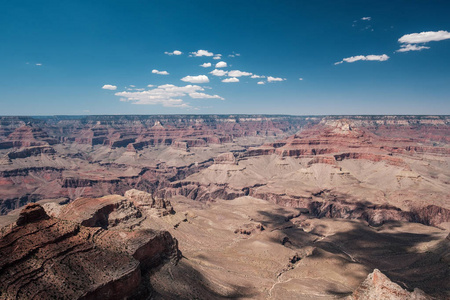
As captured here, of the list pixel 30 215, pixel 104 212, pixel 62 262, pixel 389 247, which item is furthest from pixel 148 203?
pixel 389 247

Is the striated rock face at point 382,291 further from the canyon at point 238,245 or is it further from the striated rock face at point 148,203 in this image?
the striated rock face at point 148,203

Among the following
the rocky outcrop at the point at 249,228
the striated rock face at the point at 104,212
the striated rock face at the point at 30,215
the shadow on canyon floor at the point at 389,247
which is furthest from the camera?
the rocky outcrop at the point at 249,228

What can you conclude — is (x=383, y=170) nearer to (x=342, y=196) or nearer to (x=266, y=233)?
(x=342, y=196)

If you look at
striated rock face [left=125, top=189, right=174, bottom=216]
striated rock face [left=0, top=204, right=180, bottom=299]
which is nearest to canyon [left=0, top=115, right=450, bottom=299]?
striated rock face [left=0, top=204, right=180, bottom=299]

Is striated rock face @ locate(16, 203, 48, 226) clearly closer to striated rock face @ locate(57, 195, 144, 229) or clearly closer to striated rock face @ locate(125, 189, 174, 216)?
striated rock face @ locate(57, 195, 144, 229)

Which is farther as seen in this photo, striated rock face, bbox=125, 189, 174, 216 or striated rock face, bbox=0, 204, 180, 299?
striated rock face, bbox=125, 189, 174, 216

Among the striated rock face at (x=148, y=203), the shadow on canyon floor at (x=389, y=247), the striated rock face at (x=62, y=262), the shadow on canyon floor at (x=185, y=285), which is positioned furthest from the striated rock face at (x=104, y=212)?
the shadow on canyon floor at (x=389, y=247)

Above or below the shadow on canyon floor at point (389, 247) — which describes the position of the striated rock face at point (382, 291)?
above
